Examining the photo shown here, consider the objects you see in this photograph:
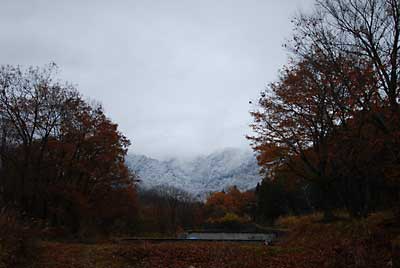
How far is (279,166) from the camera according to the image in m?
22.2

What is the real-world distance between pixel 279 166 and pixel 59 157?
17122mm

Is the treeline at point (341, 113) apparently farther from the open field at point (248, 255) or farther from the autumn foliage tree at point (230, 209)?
the autumn foliage tree at point (230, 209)

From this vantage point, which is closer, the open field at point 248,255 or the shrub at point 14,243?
the shrub at point 14,243

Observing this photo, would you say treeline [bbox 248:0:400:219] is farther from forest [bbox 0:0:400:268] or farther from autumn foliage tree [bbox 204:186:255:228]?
autumn foliage tree [bbox 204:186:255:228]

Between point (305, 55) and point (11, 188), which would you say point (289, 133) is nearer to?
point (305, 55)

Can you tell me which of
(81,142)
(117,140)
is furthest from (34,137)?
(117,140)

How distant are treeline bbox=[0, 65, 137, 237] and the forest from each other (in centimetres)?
9

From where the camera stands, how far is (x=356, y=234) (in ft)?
43.6

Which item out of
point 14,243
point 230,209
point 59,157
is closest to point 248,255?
point 14,243

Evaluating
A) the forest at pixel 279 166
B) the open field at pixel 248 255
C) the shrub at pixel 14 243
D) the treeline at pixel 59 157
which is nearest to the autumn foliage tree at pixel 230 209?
the forest at pixel 279 166

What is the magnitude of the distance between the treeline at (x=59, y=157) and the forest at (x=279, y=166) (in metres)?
0.09

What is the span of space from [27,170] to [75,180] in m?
4.83

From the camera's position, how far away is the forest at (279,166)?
11.8m

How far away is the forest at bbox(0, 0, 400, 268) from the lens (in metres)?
11.8
